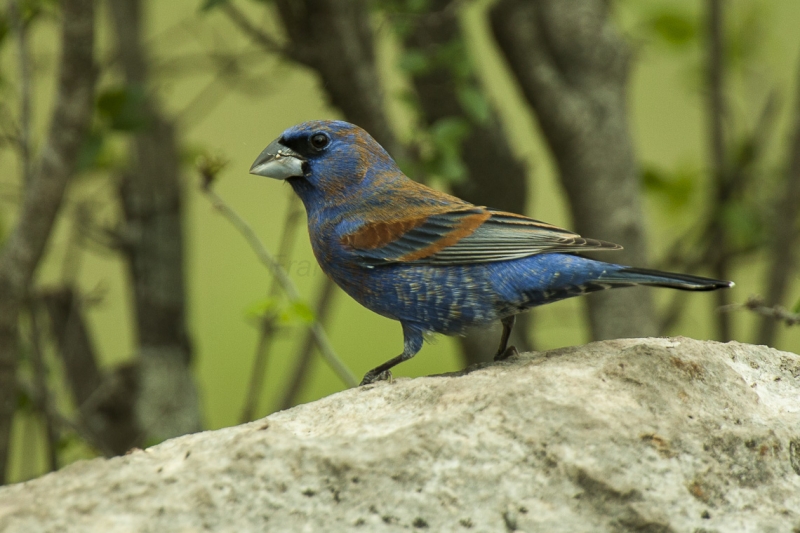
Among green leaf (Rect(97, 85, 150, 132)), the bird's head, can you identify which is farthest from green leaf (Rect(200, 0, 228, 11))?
green leaf (Rect(97, 85, 150, 132))

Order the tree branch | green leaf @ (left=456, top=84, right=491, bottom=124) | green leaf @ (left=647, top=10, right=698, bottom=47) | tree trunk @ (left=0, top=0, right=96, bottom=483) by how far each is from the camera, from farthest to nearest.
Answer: green leaf @ (left=647, top=10, right=698, bottom=47)
the tree branch
green leaf @ (left=456, top=84, right=491, bottom=124)
tree trunk @ (left=0, top=0, right=96, bottom=483)

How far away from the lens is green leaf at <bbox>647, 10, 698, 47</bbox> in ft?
20.8

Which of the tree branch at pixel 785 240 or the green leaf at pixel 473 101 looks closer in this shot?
the green leaf at pixel 473 101

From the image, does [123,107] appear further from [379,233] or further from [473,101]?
[379,233]

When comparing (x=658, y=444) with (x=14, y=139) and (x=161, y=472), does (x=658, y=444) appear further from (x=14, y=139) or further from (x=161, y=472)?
(x=14, y=139)

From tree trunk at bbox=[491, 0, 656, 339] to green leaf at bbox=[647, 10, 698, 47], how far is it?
1052 millimetres

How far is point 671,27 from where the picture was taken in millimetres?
6340

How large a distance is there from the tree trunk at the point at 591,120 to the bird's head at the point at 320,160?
1.93 metres

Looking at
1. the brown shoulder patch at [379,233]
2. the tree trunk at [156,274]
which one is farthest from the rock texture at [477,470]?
the tree trunk at [156,274]

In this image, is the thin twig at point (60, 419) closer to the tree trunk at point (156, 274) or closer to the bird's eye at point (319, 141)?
the tree trunk at point (156, 274)

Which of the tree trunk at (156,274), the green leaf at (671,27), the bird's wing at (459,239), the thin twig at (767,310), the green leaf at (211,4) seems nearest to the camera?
the thin twig at (767,310)

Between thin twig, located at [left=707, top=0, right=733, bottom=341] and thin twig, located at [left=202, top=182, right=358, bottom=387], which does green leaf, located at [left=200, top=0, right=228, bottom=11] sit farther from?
thin twig, located at [left=707, top=0, right=733, bottom=341]

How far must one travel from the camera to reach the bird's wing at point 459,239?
3.44 m

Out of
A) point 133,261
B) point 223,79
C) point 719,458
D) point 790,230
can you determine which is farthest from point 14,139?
point 790,230
